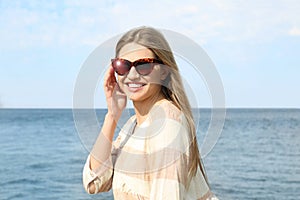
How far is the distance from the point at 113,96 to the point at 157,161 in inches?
18.6

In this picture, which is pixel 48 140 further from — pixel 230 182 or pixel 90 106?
pixel 90 106

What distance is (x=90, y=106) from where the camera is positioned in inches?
96.7

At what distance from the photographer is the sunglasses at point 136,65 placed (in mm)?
2275

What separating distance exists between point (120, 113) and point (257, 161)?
80.9 ft

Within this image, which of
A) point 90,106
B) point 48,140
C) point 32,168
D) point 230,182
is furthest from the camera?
point 48,140

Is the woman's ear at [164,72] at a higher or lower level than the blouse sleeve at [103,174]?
higher

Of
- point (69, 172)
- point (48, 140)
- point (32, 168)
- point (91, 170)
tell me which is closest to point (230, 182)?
point (69, 172)

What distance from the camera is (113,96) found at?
8.27 ft

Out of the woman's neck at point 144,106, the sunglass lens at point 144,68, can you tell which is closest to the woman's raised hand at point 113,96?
the woman's neck at point 144,106

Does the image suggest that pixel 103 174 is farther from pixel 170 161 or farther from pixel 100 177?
pixel 170 161

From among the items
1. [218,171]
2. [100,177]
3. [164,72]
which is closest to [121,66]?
[164,72]

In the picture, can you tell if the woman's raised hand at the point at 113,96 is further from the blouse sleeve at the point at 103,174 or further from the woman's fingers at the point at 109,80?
the blouse sleeve at the point at 103,174

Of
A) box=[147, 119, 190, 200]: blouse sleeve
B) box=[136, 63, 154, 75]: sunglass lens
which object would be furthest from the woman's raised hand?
box=[147, 119, 190, 200]: blouse sleeve

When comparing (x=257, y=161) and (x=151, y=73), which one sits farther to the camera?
(x=257, y=161)
